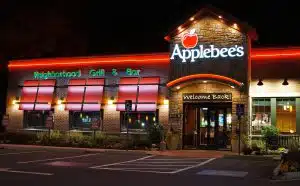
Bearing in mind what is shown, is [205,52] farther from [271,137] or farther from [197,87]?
[271,137]

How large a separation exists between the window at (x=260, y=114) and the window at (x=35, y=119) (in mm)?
15369

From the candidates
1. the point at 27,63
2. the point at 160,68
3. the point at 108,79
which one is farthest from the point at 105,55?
the point at 27,63

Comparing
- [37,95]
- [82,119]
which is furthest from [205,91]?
[37,95]

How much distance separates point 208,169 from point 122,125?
13977mm

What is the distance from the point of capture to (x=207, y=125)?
97.2ft

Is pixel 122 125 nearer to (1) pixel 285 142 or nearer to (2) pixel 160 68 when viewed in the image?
(2) pixel 160 68

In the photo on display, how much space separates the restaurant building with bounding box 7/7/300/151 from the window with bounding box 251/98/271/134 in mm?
62

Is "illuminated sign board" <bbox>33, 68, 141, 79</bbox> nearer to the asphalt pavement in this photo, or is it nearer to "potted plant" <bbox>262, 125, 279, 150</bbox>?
the asphalt pavement

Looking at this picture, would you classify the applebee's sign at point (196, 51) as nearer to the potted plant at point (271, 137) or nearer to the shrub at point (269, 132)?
the shrub at point (269, 132)

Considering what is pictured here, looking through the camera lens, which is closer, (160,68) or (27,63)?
(160,68)

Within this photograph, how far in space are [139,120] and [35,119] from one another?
8823mm

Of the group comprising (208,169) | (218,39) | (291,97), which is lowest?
(208,169)

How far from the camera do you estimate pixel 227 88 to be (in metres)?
28.8

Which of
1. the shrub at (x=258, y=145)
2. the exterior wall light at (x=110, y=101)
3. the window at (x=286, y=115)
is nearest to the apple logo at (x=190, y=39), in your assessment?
the window at (x=286, y=115)
